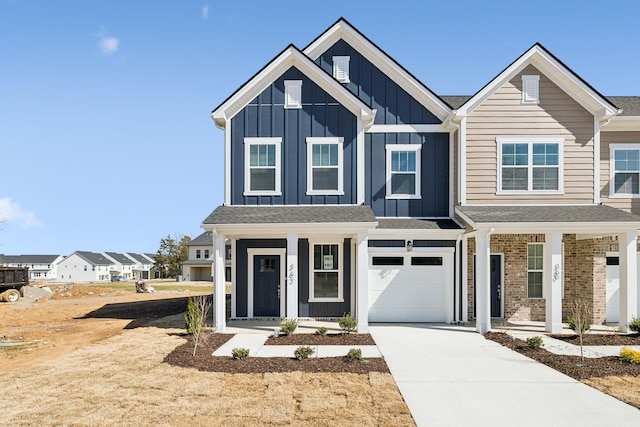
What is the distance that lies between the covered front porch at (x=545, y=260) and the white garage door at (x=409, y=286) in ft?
3.37

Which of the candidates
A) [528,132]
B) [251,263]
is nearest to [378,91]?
[528,132]

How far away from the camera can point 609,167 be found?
1527 cm

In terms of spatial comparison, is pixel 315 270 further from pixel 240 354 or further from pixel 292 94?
pixel 240 354

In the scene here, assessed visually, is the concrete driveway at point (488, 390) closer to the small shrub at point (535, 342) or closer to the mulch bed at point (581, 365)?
the mulch bed at point (581, 365)

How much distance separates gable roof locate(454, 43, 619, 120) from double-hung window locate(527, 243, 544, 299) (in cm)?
472

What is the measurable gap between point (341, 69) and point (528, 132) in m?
6.65

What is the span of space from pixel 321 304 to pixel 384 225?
3480 mm

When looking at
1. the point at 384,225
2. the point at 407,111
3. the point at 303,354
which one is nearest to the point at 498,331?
the point at 384,225

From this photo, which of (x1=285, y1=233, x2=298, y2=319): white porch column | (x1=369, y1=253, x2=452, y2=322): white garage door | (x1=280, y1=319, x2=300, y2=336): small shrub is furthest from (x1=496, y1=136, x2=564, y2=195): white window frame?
(x1=280, y1=319, x2=300, y2=336): small shrub

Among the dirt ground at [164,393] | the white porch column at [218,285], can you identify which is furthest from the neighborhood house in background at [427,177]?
the dirt ground at [164,393]

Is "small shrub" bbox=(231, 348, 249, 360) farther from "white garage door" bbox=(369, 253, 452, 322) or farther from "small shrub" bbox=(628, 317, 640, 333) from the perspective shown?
"small shrub" bbox=(628, 317, 640, 333)

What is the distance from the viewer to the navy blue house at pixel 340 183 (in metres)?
14.4

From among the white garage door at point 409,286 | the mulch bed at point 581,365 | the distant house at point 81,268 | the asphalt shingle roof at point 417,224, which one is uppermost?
the asphalt shingle roof at point 417,224

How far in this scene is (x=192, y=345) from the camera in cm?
1109
